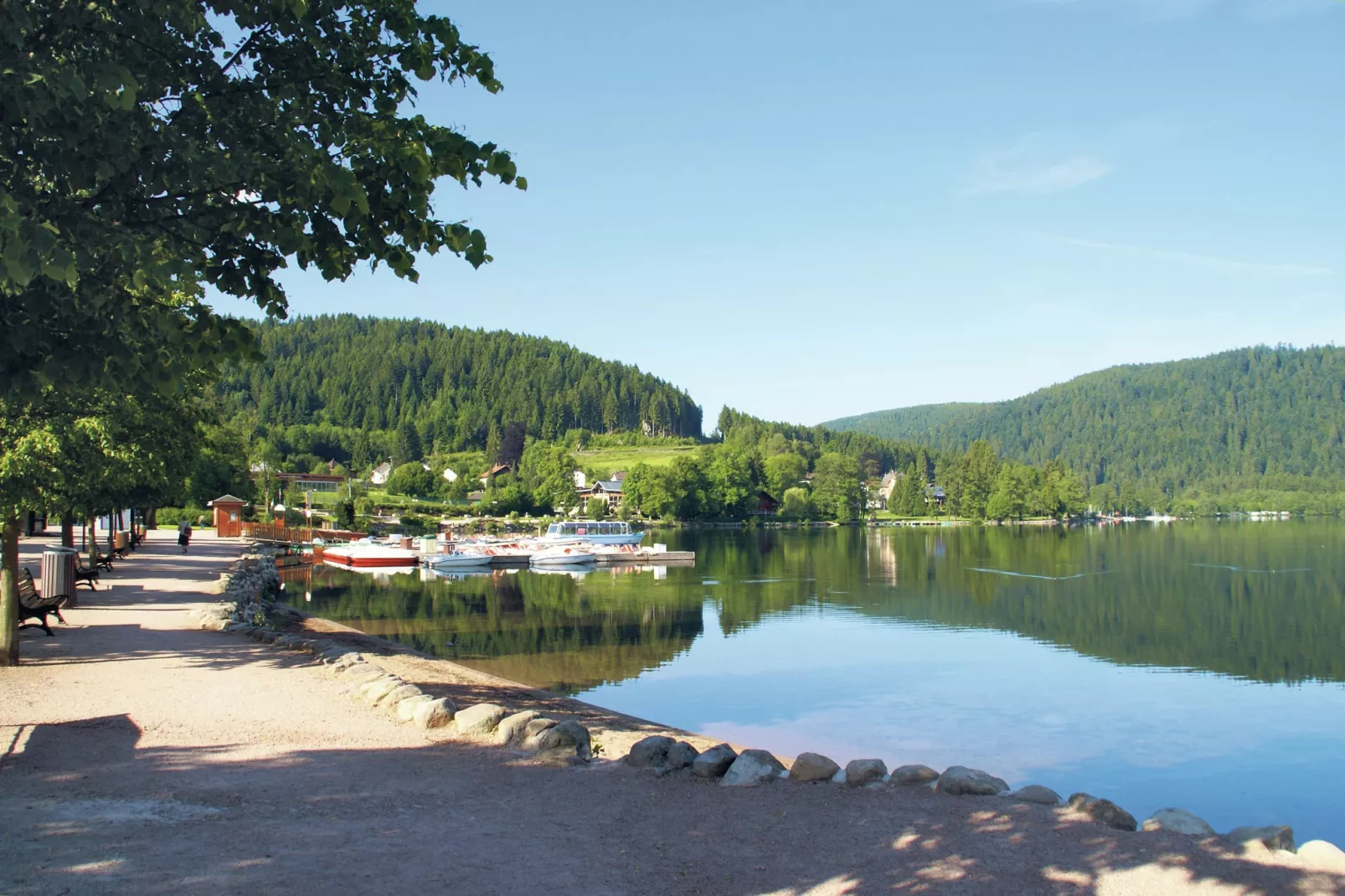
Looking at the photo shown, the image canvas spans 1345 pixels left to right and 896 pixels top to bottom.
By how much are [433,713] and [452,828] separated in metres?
3.69

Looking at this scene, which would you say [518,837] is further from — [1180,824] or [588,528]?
[588,528]

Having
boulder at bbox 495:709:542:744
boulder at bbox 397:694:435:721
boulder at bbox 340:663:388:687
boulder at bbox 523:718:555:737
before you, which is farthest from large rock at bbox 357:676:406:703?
boulder at bbox 523:718:555:737

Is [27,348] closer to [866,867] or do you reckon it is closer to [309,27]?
[309,27]

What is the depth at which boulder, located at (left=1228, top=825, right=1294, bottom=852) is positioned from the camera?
788 centimetres

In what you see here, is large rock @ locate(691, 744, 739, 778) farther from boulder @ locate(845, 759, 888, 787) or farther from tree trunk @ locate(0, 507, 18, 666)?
tree trunk @ locate(0, 507, 18, 666)

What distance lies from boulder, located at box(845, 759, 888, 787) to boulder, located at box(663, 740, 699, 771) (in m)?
1.52

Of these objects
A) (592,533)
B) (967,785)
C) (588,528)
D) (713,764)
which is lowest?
(592,533)

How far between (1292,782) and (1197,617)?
2096 cm

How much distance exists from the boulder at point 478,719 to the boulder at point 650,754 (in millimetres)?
1869

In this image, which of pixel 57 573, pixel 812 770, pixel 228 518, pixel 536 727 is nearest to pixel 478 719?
pixel 536 727

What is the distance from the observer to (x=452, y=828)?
7965 millimetres

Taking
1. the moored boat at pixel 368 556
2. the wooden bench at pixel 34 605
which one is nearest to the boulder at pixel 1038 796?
the wooden bench at pixel 34 605

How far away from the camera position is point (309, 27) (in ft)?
27.3

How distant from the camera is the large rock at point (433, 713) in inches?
452
